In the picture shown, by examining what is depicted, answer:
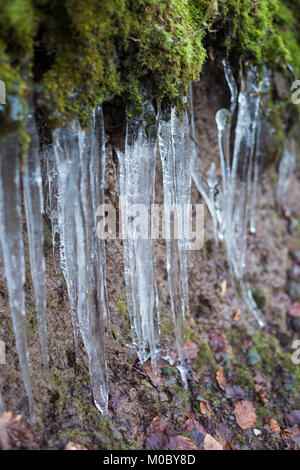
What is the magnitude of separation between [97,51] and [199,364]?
2.60m

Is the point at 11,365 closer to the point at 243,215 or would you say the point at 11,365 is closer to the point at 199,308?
the point at 199,308

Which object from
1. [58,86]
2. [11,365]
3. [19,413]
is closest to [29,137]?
[58,86]

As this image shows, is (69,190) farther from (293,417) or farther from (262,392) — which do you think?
(293,417)

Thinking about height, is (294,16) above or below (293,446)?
above

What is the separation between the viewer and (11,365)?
7.25ft

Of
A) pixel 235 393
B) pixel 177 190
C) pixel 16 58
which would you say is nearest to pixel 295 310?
pixel 235 393

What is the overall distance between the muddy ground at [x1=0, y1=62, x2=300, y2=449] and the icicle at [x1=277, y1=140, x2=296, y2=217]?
148 millimetres

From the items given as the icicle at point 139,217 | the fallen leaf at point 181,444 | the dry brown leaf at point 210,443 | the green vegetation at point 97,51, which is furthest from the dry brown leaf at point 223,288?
the green vegetation at point 97,51

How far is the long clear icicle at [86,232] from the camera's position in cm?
202

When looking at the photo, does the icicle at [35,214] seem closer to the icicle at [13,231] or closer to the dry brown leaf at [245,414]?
the icicle at [13,231]

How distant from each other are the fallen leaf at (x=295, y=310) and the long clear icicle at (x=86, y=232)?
2658 mm

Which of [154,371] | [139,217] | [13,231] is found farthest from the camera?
[154,371]

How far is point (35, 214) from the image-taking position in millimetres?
1941
